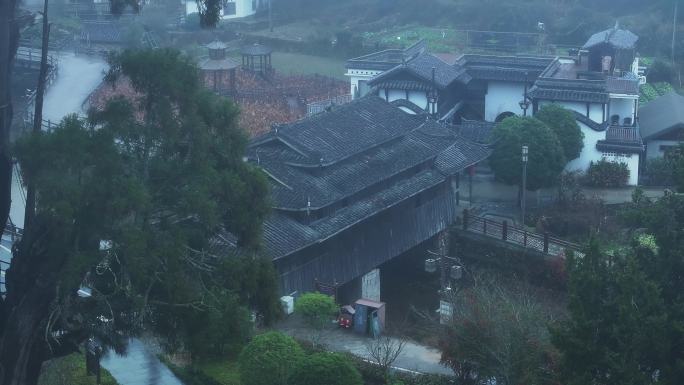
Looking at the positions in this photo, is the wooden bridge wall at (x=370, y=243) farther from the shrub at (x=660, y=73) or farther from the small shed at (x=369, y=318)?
the shrub at (x=660, y=73)

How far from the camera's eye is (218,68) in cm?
3062

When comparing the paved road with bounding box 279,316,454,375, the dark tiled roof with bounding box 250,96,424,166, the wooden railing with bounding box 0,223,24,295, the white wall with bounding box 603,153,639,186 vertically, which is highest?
the dark tiled roof with bounding box 250,96,424,166

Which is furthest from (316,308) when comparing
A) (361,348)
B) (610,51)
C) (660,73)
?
(660,73)

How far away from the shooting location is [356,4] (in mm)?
42719

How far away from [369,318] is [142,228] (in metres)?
5.92

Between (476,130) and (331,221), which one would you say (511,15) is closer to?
(476,130)

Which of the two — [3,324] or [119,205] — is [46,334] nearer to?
[3,324]

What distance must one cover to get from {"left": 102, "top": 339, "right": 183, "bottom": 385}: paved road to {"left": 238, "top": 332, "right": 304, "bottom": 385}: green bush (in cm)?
153

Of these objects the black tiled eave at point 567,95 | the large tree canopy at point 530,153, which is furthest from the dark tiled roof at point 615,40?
the large tree canopy at point 530,153

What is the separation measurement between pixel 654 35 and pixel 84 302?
30.3 metres

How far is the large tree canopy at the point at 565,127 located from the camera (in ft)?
72.5

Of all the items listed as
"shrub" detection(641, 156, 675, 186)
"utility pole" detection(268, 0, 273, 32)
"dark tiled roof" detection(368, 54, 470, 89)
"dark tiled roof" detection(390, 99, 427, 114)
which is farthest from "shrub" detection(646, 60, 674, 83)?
"utility pole" detection(268, 0, 273, 32)

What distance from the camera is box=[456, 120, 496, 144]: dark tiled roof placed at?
73.9 feet

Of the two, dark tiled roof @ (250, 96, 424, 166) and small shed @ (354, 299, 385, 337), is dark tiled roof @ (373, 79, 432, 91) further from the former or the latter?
small shed @ (354, 299, 385, 337)
